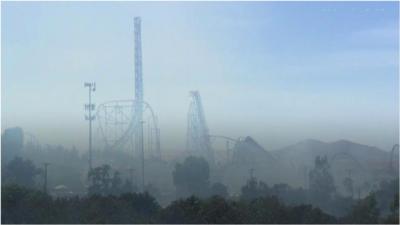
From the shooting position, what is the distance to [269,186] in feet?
14.7

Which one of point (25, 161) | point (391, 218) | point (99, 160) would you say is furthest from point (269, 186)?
point (25, 161)

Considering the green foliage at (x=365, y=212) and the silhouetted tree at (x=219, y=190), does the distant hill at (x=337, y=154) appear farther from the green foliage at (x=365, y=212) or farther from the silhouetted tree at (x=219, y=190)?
the silhouetted tree at (x=219, y=190)

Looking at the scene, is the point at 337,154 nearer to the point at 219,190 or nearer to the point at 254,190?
the point at 254,190

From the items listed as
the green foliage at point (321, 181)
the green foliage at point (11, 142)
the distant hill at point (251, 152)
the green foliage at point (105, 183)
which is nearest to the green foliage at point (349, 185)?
the green foliage at point (321, 181)

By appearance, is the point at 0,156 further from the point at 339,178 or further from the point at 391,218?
the point at 391,218

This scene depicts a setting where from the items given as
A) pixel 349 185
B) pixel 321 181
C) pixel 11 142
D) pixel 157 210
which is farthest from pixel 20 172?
pixel 349 185

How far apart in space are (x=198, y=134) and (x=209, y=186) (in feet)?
1.32

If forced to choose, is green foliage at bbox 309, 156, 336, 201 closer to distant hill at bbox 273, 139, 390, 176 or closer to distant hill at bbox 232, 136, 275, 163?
distant hill at bbox 273, 139, 390, 176

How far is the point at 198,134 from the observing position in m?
4.57

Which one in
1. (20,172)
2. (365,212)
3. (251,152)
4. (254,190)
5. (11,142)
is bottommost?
(365,212)

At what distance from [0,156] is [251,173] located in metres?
1.92

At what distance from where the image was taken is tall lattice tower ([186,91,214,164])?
4.46 metres

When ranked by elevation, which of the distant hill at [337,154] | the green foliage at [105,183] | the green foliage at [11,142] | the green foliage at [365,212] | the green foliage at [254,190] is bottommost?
the green foliage at [365,212]

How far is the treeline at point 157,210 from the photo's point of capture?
4.45 metres
